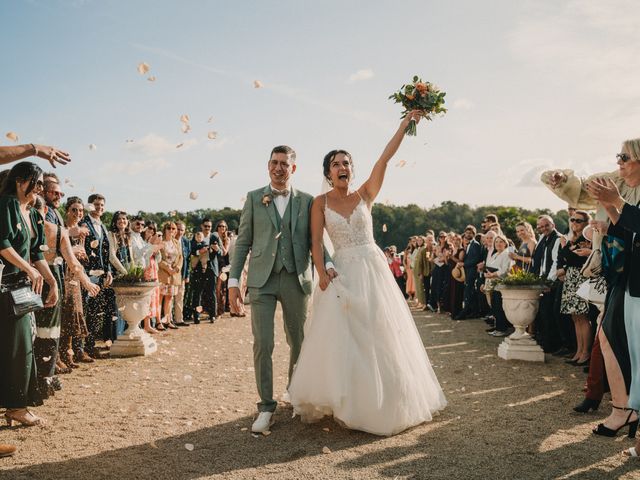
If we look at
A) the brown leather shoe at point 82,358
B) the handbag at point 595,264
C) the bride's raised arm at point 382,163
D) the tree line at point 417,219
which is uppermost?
the tree line at point 417,219

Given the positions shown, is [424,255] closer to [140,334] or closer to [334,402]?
[140,334]

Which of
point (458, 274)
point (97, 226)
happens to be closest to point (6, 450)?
point (97, 226)

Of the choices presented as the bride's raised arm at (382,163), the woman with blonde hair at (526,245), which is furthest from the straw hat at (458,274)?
the bride's raised arm at (382,163)

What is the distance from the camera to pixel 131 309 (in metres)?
8.73

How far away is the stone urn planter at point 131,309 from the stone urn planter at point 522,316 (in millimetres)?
5809

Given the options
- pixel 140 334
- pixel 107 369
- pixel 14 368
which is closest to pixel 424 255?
pixel 140 334

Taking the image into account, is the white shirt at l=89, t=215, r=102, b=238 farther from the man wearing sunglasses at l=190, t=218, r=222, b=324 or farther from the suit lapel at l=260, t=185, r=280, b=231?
the man wearing sunglasses at l=190, t=218, r=222, b=324

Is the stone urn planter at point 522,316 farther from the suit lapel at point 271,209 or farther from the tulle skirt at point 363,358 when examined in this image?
the suit lapel at point 271,209

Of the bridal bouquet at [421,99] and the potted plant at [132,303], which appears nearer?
the bridal bouquet at [421,99]

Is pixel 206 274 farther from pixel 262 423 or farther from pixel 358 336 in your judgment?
pixel 358 336

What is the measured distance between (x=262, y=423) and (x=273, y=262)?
1.44m

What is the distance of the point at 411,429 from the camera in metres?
4.69

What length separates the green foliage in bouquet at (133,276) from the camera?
8656mm

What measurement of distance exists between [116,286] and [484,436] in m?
6.40
